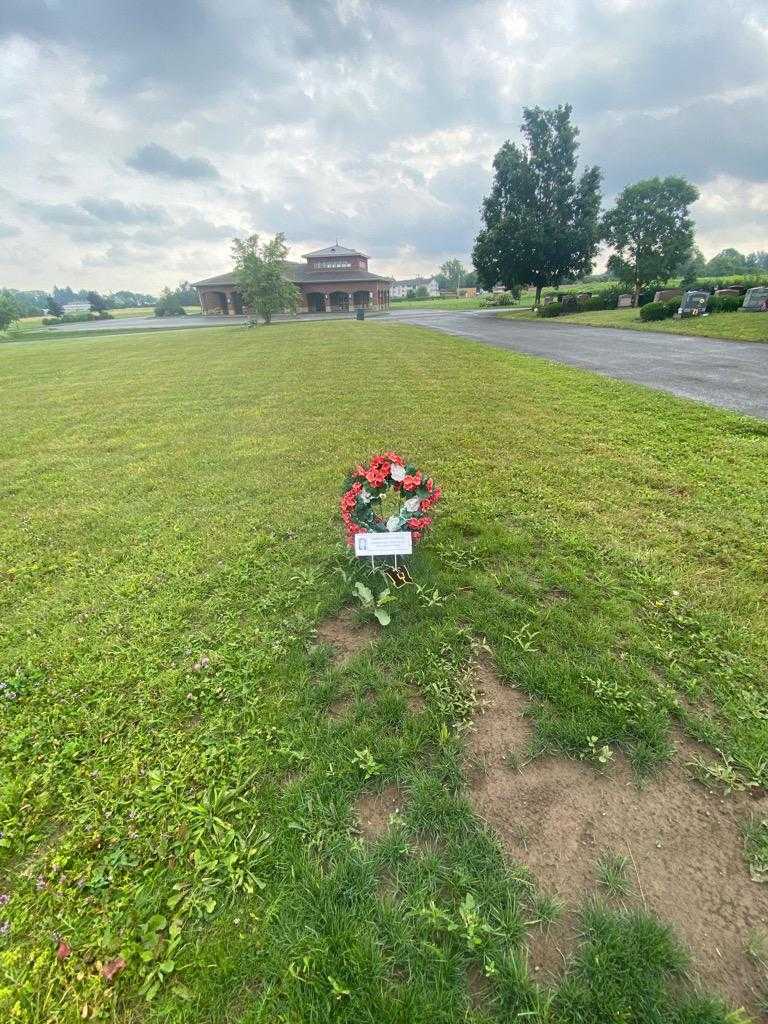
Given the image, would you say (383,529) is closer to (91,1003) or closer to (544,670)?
(544,670)

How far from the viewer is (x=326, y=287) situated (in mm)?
52906

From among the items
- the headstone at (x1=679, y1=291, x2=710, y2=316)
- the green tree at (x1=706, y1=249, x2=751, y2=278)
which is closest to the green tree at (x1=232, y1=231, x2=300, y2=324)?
the headstone at (x1=679, y1=291, x2=710, y2=316)

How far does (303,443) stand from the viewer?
6816 millimetres

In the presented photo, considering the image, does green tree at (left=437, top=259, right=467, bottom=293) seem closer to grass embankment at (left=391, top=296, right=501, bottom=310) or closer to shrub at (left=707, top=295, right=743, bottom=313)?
grass embankment at (left=391, top=296, right=501, bottom=310)

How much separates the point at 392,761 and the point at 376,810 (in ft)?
0.70

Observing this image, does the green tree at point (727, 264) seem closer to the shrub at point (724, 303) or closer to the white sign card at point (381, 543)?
the shrub at point (724, 303)

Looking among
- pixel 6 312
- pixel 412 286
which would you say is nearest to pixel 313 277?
pixel 6 312

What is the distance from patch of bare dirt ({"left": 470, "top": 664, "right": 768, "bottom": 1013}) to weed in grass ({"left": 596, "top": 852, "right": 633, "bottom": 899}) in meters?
0.02

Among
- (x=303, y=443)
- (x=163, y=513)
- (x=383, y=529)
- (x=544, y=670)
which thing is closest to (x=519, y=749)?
(x=544, y=670)

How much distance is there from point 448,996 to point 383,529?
7.54 feet

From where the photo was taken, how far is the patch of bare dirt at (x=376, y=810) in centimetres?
182

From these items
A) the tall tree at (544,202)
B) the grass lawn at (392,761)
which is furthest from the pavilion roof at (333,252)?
the grass lawn at (392,761)

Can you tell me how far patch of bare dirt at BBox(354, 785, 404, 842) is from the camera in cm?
182

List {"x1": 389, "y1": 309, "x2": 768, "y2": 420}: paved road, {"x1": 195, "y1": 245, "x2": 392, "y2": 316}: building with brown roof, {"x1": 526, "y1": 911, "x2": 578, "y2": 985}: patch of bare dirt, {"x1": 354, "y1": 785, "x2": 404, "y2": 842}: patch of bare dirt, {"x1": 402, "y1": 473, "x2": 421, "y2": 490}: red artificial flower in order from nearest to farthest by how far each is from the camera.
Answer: {"x1": 526, "y1": 911, "x2": 578, "y2": 985}: patch of bare dirt → {"x1": 354, "y1": 785, "x2": 404, "y2": 842}: patch of bare dirt → {"x1": 402, "y1": 473, "x2": 421, "y2": 490}: red artificial flower → {"x1": 389, "y1": 309, "x2": 768, "y2": 420}: paved road → {"x1": 195, "y1": 245, "x2": 392, "y2": 316}: building with brown roof
